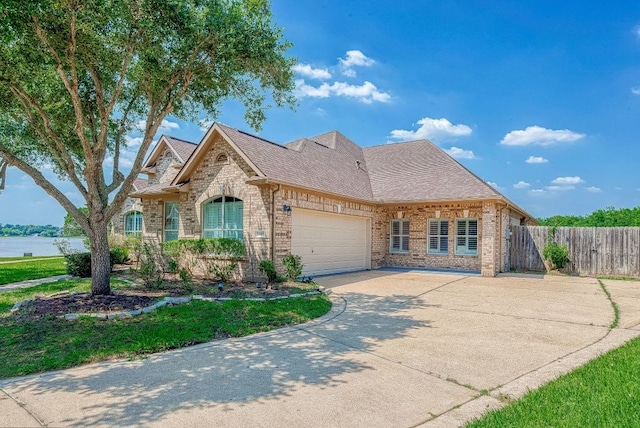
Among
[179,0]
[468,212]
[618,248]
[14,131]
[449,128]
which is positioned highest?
[449,128]

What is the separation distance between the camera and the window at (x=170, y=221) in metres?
16.6

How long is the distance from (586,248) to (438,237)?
5.95 metres

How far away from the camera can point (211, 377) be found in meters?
4.44

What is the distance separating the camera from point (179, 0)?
25.6 feet

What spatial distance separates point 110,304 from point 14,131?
1145cm

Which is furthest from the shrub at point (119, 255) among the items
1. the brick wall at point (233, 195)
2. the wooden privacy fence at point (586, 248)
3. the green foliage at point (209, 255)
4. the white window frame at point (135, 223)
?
the wooden privacy fence at point (586, 248)

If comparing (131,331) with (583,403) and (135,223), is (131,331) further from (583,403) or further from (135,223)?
(135,223)

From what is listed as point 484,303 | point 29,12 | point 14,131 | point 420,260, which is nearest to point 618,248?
point 420,260

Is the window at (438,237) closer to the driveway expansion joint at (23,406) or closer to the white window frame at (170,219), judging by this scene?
the white window frame at (170,219)

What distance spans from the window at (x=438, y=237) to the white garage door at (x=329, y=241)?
9.22 feet

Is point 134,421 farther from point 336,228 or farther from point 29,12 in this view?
point 336,228

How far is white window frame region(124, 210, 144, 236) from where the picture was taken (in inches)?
808

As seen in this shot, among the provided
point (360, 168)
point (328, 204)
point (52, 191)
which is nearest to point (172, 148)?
point (328, 204)

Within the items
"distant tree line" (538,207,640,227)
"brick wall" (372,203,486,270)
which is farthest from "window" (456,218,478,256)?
"distant tree line" (538,207,640,227)
